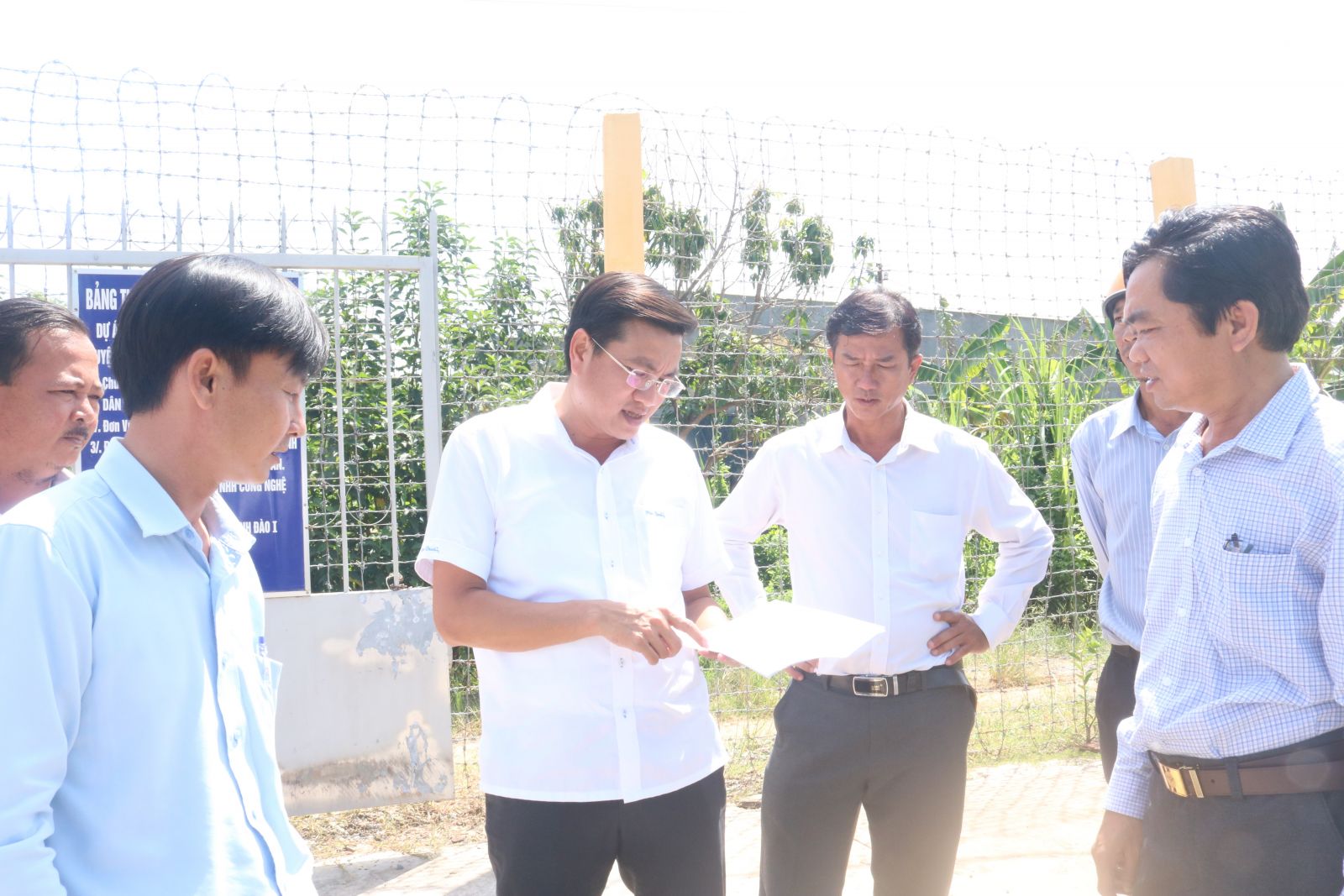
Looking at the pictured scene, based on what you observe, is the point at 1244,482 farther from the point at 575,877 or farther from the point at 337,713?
the point at 337,713

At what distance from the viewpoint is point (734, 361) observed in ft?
15.5

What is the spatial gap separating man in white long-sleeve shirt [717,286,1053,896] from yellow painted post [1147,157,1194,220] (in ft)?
8.77

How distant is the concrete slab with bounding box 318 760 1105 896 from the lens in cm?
390

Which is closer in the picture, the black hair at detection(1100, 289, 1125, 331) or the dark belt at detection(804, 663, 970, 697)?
the dark belt at detection(804, 663, 970, 697)

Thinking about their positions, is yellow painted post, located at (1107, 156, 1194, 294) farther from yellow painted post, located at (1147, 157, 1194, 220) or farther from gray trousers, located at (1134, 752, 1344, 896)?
gray trousers, located at (1134, 752, 1344, 896)

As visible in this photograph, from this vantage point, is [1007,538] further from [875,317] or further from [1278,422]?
[1278,422]

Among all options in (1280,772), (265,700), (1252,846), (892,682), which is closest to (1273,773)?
Result: (1280,772)

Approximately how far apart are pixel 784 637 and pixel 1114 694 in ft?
4.39

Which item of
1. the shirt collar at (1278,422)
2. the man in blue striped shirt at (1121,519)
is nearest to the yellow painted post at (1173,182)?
the man in blue striped shirt at (1121,519)

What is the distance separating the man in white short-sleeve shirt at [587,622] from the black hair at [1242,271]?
Result: 1.06 meters

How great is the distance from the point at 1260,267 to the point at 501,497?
5.17ft

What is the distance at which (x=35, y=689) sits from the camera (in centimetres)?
121

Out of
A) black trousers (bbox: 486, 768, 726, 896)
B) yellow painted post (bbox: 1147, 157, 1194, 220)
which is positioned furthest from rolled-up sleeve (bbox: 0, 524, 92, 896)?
yellow painted post (bbox: 1147, 157, 1194, 220)

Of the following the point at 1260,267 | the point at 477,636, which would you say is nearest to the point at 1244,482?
the point at 1260,267
